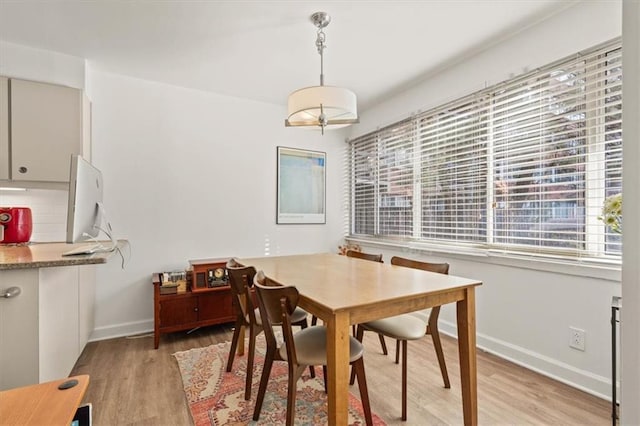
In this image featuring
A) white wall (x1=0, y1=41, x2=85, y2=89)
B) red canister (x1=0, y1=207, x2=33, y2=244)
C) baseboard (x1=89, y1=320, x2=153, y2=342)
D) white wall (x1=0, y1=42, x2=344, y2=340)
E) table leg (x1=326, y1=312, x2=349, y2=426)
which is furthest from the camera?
baseboard (x1=89, y1=320, x2=153, y2=342)

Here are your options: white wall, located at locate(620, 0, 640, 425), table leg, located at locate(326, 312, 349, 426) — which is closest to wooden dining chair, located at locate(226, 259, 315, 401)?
table leg, located at locate(326, 312, 349, 426)

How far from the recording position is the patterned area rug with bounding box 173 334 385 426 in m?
1.70

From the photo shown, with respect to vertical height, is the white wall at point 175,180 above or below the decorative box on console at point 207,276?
above

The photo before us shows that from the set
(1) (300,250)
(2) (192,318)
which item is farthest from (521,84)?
(2) (192,318)

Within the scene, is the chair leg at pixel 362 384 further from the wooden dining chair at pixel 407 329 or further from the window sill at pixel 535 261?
the window sill at pixel 535 261

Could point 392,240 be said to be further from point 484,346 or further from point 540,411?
point 540,411

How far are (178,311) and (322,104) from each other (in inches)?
85.5

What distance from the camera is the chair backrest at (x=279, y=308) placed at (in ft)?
4.43

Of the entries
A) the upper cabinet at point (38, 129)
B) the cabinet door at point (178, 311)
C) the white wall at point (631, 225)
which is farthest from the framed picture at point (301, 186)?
the white wall at point (631, 225)

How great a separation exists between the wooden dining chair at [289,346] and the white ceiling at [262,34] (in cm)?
174

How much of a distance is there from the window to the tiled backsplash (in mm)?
3136

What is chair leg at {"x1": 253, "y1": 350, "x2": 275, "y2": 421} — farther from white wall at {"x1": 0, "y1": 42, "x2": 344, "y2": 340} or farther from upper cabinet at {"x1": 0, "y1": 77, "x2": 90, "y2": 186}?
upper cabinet at {"x1": 0, "y1": 77, "x2": 90, "y2": 186}

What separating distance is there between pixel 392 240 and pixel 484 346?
1.38 meters

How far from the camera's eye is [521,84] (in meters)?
2.30
